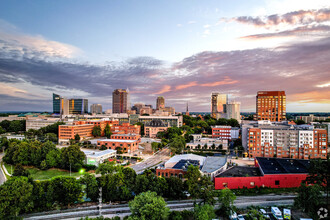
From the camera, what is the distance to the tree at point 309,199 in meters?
21.8

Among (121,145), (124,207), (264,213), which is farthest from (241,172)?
(121,145)

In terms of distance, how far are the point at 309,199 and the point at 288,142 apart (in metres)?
31.4

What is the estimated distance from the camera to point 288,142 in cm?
4969

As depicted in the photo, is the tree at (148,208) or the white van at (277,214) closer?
the tree at (148,208)

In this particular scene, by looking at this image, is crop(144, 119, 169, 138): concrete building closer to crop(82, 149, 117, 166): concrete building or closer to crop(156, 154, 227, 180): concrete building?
crop(82, 149, 117, 166): concrete building

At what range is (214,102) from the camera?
195 metres

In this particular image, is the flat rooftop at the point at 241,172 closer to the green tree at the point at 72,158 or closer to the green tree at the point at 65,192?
the green tree at the point at 65,192

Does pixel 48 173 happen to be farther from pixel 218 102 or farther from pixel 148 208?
pixel 218 102

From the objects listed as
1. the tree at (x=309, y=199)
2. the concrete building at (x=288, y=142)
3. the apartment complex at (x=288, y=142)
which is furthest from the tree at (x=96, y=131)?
the tree at (x=309, y=199)

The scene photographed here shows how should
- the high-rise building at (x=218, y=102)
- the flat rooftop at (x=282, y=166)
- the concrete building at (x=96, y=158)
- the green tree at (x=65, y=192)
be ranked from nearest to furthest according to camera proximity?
the green tree at (x=65, y=192), the flat rooftop at (x=282, y=166), the concrete building at (x=96, y=158), the high-rise building at (x=218, y=102)

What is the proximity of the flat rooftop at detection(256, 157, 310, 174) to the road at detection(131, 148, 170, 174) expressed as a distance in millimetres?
22203

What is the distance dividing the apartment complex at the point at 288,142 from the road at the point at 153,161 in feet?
73.5

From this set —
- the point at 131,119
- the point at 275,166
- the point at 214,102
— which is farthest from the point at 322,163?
the point at 214,102

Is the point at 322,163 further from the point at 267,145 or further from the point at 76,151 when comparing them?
the point at 76,151
